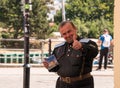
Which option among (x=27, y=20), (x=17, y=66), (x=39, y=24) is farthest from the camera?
(x=39, y=24)

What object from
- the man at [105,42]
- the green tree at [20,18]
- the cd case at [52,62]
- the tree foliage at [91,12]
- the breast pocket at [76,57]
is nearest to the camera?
the breast pocket at [76,57]

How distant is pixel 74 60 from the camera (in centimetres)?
573

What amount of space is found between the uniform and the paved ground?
28.2ft

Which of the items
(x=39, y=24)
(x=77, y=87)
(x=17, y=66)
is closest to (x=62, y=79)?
(x=77, y=87)

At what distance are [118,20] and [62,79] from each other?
99 centimetres

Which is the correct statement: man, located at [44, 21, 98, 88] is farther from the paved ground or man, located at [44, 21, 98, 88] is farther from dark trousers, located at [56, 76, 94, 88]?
the paved ground

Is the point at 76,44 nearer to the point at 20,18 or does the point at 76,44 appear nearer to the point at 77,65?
the point at 77,65

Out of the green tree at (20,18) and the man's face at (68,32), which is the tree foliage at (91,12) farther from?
the man's face at (68,32)

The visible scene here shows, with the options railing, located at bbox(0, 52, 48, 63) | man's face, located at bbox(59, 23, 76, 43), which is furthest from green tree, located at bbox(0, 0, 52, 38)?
man's face, located at bbox(59, 23, 76, 43)

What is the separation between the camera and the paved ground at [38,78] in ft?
48.3

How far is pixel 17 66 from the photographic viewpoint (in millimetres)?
20578

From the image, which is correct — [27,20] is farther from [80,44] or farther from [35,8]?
[35,8]

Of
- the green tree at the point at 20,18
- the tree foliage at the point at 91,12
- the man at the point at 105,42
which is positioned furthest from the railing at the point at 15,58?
the tree foliage at the point at 91,12

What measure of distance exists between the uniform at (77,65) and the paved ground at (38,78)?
861 centimetres
